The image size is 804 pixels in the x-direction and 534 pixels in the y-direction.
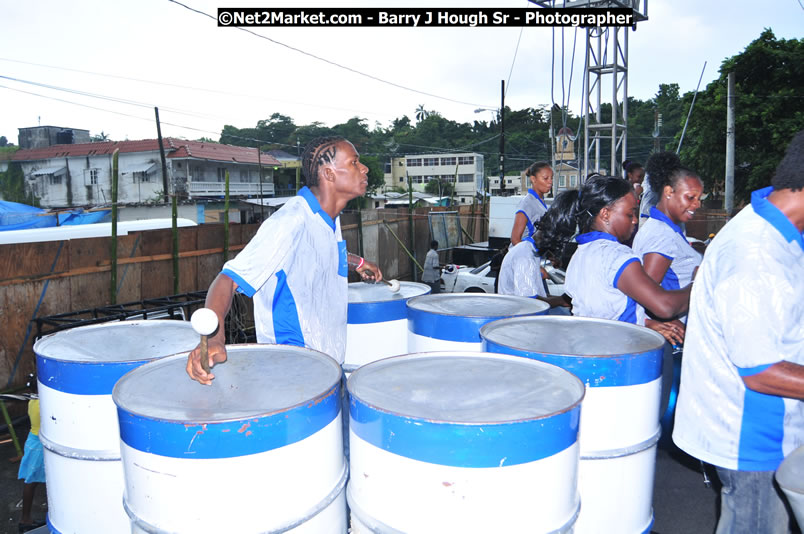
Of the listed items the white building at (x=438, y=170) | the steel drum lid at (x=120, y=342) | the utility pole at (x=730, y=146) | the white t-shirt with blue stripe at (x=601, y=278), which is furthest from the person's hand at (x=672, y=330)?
the white building at (x=438, y=170)

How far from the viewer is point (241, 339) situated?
5.43 meters

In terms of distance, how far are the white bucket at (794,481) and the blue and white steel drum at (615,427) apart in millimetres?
360

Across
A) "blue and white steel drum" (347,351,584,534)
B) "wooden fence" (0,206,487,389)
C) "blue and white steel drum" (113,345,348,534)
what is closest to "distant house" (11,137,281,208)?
"wooden fence" (0,206,487,389)

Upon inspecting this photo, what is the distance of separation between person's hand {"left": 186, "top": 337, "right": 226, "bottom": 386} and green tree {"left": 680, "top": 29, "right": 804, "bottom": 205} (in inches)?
622

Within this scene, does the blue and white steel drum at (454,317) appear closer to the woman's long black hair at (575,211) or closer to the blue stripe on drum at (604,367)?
the blue stripe on drum at (604,367)

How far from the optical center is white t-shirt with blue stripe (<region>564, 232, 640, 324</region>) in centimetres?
206

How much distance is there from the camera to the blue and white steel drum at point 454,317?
1.92 m

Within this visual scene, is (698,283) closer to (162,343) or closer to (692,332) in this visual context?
(692,332)

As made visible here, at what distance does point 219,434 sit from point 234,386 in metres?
0.28

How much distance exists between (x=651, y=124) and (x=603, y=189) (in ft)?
157

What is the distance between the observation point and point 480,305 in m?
2.41

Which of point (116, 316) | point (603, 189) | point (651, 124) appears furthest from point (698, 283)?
point (651, 124)

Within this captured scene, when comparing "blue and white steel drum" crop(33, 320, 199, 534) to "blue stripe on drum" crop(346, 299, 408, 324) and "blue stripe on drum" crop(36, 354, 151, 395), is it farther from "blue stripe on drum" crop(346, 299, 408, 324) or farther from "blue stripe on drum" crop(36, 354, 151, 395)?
"blue stripe on drum" crop(346, 299, 408, 324)

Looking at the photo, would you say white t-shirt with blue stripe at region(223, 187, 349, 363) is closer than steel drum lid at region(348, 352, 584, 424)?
No
